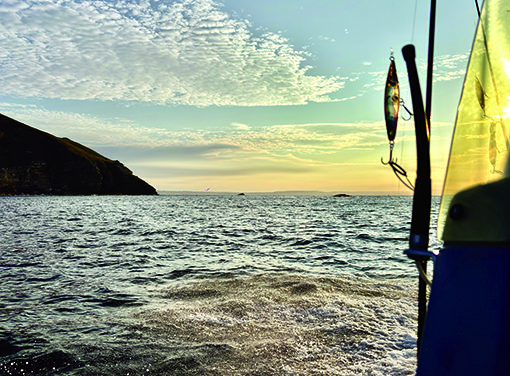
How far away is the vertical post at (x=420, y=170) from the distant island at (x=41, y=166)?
15617 centimetres

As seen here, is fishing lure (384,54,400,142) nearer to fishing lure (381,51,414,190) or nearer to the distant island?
fishing lure (381,51,414,190)

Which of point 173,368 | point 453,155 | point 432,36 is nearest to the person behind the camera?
point 453,155

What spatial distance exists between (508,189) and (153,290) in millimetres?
9343

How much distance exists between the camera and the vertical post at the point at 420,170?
1.53 meters

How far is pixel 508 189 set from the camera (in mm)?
1260

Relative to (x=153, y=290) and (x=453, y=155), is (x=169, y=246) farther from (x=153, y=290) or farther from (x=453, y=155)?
(x=453, y=155)

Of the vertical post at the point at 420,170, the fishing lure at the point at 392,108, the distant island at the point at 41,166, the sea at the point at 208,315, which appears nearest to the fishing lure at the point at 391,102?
the fishing lure at the point at 392,108

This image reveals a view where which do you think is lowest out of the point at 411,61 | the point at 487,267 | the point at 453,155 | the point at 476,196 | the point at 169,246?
the point at 169,246

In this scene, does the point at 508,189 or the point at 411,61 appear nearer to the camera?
the point at 508,189

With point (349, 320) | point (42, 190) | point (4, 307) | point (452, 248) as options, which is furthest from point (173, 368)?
point (42, 190)

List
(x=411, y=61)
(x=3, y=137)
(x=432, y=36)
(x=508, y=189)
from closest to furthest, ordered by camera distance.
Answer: (x=508, y=189) < (x=411, y=61) < (x=432, y=36) < (x=3, y=137)

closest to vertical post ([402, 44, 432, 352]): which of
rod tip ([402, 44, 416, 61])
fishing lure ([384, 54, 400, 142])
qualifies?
rod tip ([402, 44, 416, 61])

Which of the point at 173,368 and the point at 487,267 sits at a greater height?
the point at 487,267

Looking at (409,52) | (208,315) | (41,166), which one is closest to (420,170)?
(409,52)
